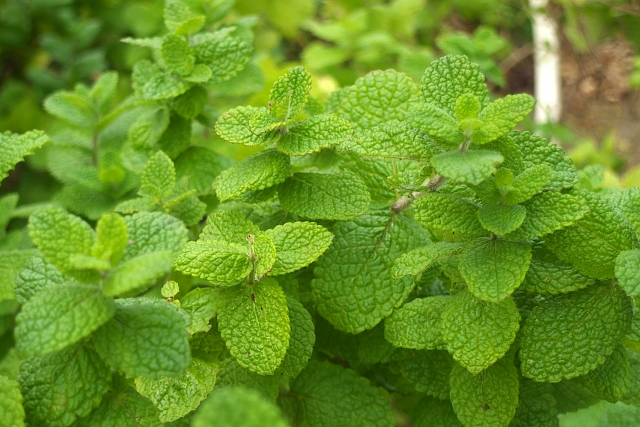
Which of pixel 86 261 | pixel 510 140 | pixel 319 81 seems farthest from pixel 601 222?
pixel 319 81

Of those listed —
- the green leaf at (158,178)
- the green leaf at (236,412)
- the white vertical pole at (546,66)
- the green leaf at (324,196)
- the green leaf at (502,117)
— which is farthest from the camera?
the white vertical pole at (546,66)

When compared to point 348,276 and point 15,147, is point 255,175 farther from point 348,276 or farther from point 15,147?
point 15,147

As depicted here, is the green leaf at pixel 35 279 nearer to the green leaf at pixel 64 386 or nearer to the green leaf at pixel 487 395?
the green leaf at pixel 64 386

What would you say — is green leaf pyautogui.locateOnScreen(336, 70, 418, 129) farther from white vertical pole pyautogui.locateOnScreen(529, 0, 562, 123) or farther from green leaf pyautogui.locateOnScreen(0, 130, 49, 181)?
white vertical pole pyautogui.locateOnScreen(529, 0, 562, 123)

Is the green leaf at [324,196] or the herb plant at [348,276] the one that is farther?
the green leaf at [324,196]

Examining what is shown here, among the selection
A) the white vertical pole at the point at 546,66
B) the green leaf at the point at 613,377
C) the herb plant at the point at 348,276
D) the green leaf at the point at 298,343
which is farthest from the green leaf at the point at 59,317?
the white vertical pole at the point at 546,66

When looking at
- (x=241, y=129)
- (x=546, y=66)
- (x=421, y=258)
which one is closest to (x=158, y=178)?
(x=241, y=129)
